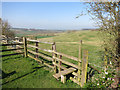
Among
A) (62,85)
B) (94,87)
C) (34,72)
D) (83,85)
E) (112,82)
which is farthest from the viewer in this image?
(34,72)

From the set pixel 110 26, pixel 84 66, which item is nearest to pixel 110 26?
pixel 110 26

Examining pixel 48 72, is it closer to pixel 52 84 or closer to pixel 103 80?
pixel 52 84

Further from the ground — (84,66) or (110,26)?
(110,26)

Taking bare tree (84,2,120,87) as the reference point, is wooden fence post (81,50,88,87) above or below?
below

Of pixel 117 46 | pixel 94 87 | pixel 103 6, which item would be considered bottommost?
pixel 94 87

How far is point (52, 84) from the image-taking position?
4.07 metres

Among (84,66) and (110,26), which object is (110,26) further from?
(84,66)

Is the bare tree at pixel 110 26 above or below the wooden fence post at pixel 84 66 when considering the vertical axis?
above

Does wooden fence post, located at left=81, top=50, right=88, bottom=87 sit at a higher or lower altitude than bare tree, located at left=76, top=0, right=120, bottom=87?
lower

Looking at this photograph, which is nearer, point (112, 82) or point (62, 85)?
point (112, 82)

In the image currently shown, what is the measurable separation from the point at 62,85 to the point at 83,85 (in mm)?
A: 971

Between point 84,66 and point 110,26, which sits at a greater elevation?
point 110,26

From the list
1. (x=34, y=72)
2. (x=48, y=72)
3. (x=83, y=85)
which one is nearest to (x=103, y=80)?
(x=83, y=85)

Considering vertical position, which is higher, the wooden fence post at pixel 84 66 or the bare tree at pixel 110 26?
the bare tree at pixel 110 26
